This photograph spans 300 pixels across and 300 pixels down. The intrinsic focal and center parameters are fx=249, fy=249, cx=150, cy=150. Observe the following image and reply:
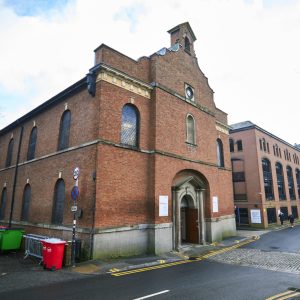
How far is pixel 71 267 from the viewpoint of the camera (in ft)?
32.3

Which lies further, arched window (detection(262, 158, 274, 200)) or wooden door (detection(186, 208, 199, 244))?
arched window (detection(262, 158, 274, 200))

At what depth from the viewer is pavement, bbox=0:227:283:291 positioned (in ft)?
26.6

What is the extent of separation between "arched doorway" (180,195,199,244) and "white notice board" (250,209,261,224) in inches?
617

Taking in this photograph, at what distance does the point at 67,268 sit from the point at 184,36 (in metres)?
17.5

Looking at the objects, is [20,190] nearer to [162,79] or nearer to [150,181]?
[150,181]

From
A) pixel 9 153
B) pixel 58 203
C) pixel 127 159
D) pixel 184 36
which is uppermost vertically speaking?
pixel 184 36

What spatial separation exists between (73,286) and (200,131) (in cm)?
1324

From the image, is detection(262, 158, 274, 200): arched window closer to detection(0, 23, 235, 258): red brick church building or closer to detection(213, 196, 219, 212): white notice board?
detection(0, 23, 235, 258): red brick church building

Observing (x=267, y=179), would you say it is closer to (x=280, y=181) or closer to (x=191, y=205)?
(x=280, y=181)

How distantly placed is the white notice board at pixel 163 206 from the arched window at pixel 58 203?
212 inches

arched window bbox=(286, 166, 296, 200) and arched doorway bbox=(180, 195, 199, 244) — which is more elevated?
arched window bbox=(286, 166, 296, 200)

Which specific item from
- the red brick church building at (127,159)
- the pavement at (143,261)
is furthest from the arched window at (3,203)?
the pavement at (143,261)

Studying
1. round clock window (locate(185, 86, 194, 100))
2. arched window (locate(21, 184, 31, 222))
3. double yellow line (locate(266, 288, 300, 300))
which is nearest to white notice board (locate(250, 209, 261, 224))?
round clock window (locate(185, 86, 194, 100))

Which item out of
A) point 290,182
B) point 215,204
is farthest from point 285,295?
point 290,182
